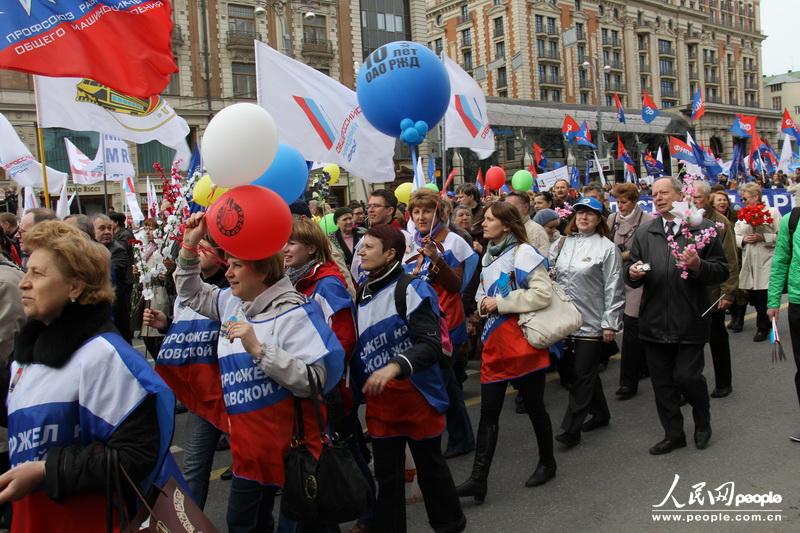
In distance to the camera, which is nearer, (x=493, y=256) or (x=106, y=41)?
(x=493, y=256)

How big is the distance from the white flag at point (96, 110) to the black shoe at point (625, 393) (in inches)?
203

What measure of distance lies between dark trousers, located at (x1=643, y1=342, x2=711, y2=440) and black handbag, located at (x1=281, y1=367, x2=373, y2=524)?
9.26 ft

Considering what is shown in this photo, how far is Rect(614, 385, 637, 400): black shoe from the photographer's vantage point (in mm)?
6281

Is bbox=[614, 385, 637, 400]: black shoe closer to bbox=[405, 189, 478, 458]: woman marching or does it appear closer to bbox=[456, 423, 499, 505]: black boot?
bbox=[405, 189, 478, 458]: woman marching

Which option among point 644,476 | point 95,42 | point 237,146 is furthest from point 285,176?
point 644,476

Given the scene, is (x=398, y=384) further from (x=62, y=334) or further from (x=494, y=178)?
(x=494, y=178)

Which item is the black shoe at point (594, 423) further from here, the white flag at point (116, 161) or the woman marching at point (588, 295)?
the white flag at point (116, 161)

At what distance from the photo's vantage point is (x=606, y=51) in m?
77.6

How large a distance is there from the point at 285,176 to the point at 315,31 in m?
37.1

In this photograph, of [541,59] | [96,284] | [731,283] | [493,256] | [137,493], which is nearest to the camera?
[137,493]

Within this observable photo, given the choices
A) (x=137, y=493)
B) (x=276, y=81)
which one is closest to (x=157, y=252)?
(x=137, y=493)

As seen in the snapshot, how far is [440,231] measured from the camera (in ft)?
17.7

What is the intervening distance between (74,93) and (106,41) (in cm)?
180

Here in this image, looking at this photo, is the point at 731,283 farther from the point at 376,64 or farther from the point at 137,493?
the point at 137,493
